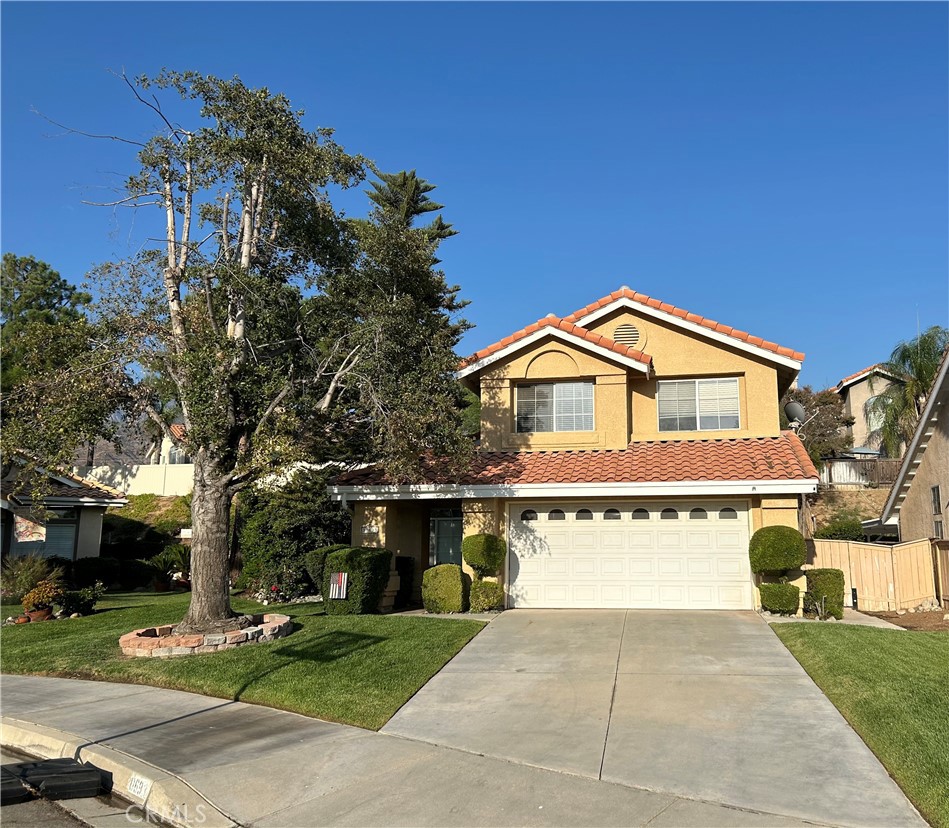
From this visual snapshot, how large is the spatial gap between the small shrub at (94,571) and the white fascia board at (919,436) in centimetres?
2231

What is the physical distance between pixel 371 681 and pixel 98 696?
346 centimetres

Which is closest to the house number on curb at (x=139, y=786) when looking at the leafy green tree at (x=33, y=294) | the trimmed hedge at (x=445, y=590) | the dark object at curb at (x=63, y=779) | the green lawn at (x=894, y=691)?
the dark object at curb at (x=63, y=779)

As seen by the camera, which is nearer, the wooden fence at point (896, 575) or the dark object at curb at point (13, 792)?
the dark object at curb at point (13, 792)

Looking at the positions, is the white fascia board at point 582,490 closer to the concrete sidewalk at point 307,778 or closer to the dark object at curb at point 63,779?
the concrete sidewalk at point 307,778

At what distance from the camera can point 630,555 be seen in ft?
49.2

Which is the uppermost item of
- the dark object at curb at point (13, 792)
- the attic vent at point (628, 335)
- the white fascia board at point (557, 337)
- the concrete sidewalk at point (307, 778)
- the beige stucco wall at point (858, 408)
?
the beige stucco wall at point (858, 408)

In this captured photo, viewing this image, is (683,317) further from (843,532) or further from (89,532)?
(89,532)

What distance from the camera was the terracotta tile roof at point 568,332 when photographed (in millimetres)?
16156

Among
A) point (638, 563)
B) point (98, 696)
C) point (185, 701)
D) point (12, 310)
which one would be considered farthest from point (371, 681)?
point (12, 310)

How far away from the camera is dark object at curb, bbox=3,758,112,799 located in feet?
20.7

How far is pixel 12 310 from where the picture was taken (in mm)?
32000

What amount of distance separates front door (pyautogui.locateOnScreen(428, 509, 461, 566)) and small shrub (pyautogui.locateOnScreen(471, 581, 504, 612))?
2227 mm

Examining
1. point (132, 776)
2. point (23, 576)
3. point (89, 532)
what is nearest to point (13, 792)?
point (132, 776)

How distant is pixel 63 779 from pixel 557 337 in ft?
41.4
